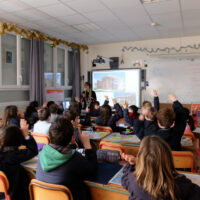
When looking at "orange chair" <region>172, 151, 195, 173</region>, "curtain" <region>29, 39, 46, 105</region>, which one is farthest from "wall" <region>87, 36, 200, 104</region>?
"orange chair" <region>172, 151, 195, 173</region>

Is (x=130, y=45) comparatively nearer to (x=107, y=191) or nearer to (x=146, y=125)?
(x=146, y=125)

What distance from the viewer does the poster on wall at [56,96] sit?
20.4 feet

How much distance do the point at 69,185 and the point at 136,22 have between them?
13.6 feet

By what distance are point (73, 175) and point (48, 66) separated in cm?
524

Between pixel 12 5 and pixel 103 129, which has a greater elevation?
pixel 12 5

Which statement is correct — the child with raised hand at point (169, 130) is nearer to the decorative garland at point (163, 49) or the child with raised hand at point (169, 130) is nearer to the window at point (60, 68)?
the decorative garland at point (163, 49)

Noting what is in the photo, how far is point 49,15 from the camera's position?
428 centimetres

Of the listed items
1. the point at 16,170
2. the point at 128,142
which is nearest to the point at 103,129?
the point at 128,142

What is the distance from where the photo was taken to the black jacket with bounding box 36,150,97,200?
1538mm

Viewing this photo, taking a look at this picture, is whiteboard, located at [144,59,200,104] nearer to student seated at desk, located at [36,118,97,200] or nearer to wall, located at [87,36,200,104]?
wall, located at [87,36,200,104]

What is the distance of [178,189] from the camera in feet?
4.01

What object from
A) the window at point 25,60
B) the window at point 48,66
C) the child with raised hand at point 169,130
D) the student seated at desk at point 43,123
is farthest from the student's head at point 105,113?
the window at point 48,66

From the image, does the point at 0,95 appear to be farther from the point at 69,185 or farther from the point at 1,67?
the point at 69,185

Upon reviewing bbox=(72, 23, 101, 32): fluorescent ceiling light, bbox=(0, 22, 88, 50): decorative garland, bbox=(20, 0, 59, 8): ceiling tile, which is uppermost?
bbox=(72, 23, 101, 32): fluorescent ceiling light
